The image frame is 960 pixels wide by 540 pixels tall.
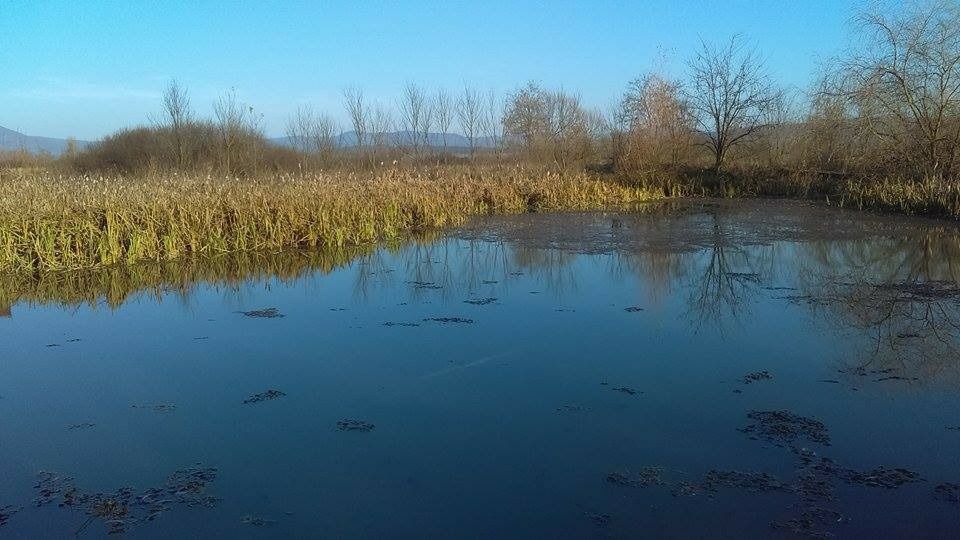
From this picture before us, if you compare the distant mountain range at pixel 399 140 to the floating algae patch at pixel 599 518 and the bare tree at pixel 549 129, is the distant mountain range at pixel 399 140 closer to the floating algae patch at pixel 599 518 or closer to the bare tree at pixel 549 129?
the bare tree at pixel 549 129

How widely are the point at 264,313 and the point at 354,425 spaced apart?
328 centimetres

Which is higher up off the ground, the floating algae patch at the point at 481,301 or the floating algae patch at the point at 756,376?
the floating algae patch at the point at 481,301

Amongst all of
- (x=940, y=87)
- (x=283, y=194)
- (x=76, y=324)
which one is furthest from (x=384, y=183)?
(x=940, y=87)

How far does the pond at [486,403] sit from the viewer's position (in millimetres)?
3154

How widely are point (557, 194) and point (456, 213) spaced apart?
3.45 metres

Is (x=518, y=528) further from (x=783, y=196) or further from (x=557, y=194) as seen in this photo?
(x=783, y=196)

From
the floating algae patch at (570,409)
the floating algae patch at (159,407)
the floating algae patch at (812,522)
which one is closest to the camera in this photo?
the floating algae patch at (812,522)

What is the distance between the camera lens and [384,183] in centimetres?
1412

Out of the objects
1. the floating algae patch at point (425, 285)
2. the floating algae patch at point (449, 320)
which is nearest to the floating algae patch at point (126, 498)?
the floating algae patch at point (449, 320)

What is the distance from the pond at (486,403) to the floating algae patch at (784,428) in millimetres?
16

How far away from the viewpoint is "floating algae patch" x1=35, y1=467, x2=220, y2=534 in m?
3.14

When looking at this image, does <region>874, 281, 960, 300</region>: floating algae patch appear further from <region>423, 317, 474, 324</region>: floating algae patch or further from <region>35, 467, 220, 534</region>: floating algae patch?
<region>35, 467, 220, 534</region>: floating algae patch

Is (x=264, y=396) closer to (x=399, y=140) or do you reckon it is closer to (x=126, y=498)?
A: (x=126, y=498)

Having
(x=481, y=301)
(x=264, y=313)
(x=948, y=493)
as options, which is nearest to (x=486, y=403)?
(x=948, y=493)
